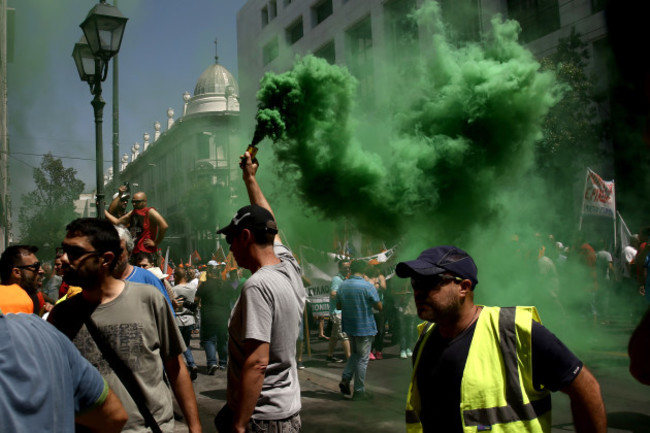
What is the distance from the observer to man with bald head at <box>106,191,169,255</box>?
5656mm

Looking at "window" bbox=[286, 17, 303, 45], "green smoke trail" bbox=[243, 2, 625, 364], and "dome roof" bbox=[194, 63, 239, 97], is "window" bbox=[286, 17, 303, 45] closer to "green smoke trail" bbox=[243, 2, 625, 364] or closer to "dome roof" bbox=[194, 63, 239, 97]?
"dome roof" bbox=[194, 63, 239, 97]

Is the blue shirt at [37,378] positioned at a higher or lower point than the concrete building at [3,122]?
lower

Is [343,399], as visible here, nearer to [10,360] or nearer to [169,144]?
[10,360]

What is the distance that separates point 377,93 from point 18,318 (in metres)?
12.6

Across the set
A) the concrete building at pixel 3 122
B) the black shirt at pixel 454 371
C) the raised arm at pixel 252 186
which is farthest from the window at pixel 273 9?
the black shirt at pixel 454 371

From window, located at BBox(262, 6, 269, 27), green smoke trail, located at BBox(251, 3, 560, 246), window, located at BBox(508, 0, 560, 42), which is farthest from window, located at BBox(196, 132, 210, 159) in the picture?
green smoke trail, located at BBox(251, 3, 560, 246)

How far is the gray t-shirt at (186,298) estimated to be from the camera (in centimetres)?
970

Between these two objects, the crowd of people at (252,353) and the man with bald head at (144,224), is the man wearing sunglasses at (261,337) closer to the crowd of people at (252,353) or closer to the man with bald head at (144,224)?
the crowd of people at (252,353)

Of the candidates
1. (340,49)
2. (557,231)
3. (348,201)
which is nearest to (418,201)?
(348,201)

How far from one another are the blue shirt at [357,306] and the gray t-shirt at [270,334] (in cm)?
546

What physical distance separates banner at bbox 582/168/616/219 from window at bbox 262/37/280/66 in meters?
17.2

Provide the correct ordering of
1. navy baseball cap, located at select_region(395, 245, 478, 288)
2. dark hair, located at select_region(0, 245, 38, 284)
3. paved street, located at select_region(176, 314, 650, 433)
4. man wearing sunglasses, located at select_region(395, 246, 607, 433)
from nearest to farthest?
man wearing sunglasses, located at select_region(395, 246, 607, 433), navy baseball cap, located at select_region(395, 245, 478, 288), dark hair, located at select_region(0, 245, 38, 284), paved street, located at select_region(176, 314, 650, 433)

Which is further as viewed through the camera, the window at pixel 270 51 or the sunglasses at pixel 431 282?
the window at pixel 270 51

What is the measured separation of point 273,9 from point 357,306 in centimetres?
2888
